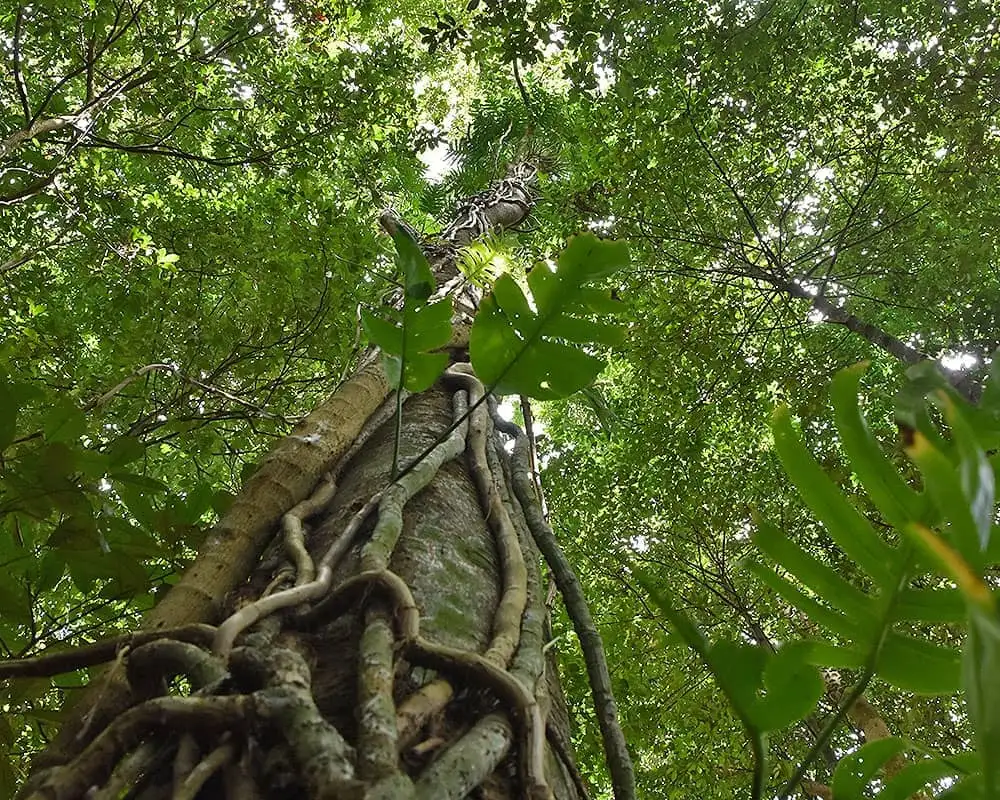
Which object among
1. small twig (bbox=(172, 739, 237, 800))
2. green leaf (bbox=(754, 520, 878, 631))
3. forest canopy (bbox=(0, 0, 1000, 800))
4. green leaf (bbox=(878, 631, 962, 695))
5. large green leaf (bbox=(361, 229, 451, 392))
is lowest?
small twig (bbox=(172, 739, 237, 800))

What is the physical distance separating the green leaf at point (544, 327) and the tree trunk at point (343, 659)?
192 mm

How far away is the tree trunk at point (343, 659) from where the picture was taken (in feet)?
2.11

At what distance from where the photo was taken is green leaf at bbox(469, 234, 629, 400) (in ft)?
4.06

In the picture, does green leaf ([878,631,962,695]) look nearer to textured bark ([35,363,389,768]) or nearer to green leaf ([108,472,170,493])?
textured bark ([35,363,389,768])

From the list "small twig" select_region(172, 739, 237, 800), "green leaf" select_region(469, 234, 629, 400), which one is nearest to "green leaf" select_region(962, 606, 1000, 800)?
"small twig" select_region(172, 739, 237, 800)

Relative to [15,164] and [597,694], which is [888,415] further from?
[15,164]

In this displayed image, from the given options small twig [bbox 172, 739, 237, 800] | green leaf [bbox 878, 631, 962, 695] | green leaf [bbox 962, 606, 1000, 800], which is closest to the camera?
green leaf [bbox 962, 606, 1000, 800]

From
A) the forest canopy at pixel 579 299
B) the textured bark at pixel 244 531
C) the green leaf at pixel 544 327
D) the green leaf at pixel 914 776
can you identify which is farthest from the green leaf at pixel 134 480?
the green leaf at pixel 914 776

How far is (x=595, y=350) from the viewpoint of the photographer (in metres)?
5.97

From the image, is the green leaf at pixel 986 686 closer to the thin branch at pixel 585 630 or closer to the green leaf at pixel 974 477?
the green leaf at pixel 974 477

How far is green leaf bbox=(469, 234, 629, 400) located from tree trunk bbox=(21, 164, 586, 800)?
19 cm

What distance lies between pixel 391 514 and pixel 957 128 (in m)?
3.80

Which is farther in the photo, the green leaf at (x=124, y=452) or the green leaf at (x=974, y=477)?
the green leaf at (x=124, y=452)

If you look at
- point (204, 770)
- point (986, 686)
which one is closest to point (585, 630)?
point (204, 770)
